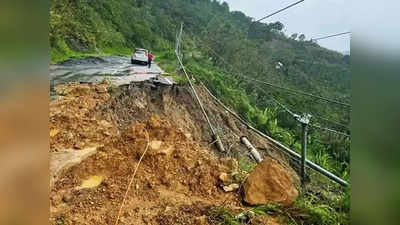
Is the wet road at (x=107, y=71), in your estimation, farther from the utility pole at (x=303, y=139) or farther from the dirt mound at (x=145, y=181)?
the utility pole at (x=303, y=139)

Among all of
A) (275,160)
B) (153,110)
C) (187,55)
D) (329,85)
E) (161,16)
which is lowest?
(275,160)

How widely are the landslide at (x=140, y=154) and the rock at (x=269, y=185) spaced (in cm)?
8

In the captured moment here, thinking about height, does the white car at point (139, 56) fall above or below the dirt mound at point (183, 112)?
above

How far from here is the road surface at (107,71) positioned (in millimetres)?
2258

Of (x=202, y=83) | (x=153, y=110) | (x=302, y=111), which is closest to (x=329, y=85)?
(x=302, y=111)

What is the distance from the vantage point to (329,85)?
219 cm

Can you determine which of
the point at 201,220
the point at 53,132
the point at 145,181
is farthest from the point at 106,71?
the point at 201,220

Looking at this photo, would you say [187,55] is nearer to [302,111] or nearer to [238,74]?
[238,74]

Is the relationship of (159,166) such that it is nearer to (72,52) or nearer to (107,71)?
(107,71)

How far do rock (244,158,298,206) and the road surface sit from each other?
2.57 ft

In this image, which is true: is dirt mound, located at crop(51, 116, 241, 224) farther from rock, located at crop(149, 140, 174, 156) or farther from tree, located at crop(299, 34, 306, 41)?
tree, located at crop(299, 34, 306, 41)

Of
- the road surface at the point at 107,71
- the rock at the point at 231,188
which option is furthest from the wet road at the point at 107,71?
the rock at the point at 231,188

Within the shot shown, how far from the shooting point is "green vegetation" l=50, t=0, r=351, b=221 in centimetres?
224
